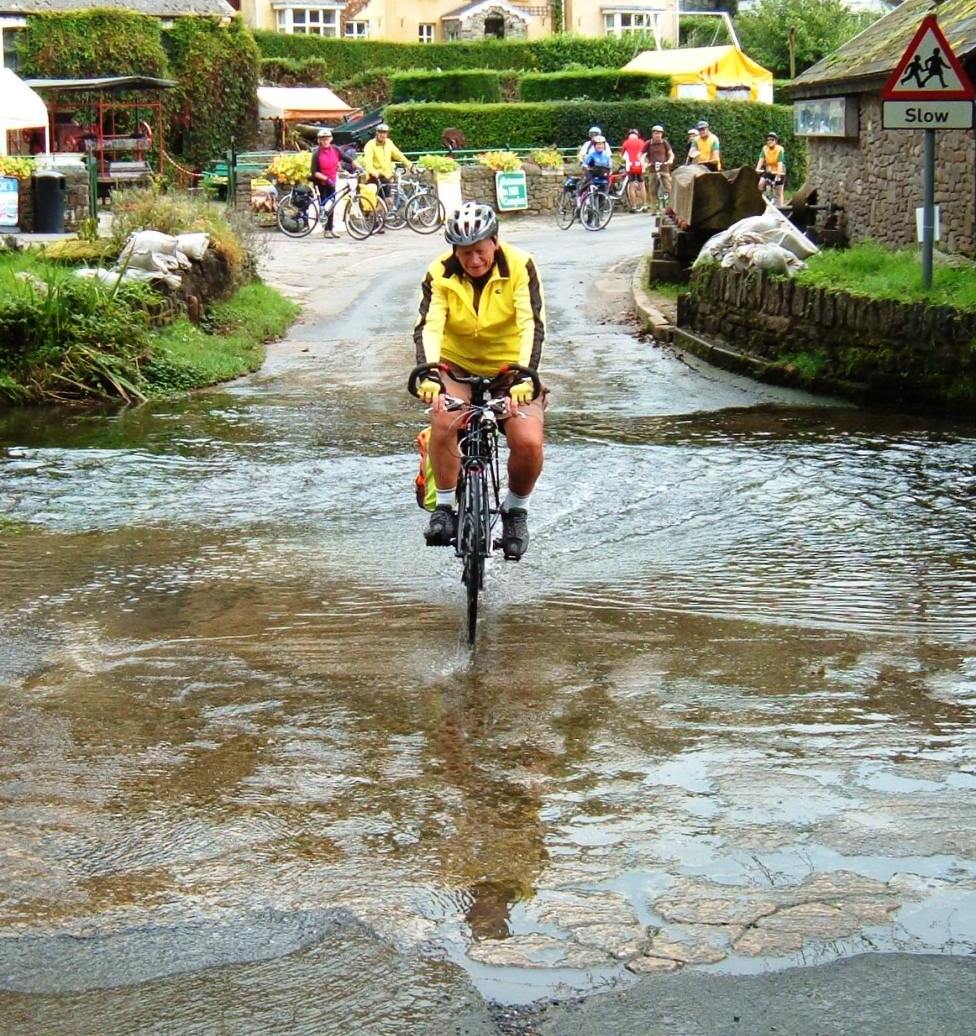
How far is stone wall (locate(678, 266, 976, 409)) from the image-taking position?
1290 centimetres

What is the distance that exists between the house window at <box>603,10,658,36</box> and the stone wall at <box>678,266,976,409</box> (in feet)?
190

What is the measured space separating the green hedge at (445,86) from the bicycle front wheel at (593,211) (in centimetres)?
2217

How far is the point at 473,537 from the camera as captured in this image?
727 cm

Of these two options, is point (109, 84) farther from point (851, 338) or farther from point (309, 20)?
point (851, 338)

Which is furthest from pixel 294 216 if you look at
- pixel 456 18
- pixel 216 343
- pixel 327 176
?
pixel 456 18

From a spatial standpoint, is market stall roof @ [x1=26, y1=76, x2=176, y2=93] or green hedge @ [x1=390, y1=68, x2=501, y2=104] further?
green hedge @ [x1=390, y1=68, x2=501, y2=104]

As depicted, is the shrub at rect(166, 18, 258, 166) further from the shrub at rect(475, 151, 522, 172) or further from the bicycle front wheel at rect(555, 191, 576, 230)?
the bicycle front wheel at rect(555, 191, 576, 230)

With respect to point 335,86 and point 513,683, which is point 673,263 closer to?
point 513,683


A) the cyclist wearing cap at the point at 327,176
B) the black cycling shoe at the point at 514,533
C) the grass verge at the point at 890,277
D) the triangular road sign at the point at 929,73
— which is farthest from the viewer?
the cyclist wearing cap at the point at 327,176

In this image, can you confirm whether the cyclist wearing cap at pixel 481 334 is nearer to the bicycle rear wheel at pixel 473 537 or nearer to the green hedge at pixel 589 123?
the bicycle rear wheel at pixel 473 537

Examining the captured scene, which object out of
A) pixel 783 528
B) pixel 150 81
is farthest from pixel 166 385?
pixel 150 81

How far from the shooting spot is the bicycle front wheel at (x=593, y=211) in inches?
1350

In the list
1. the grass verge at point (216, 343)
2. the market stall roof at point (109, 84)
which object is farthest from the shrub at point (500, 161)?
the grass verge at point (216, 343)

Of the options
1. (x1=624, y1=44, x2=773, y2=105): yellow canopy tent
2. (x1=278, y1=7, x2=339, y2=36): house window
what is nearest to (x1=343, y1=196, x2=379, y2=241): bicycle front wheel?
(x1=624, y1=44, x2=773, y2=105): yellow canopy tent
